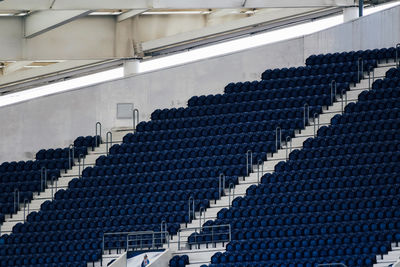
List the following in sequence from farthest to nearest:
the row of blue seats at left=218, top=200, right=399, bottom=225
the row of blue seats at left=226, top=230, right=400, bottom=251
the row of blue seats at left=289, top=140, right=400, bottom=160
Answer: the row of blue seats at left=289, top=140, right=400, bottom=160
the row of blue seats at left=218, top=200, right=399, bottom=225
the row of blue seats at left=226, top=230, right=400, bottom=251

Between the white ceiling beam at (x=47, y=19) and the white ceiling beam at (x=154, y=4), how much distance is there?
1.21m

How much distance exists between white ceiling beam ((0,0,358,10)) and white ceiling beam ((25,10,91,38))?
1207 millimetres

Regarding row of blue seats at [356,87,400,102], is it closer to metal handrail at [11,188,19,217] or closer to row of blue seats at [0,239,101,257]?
row of blue seats at [0,239,101,257]

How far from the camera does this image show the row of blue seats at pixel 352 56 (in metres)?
36.4

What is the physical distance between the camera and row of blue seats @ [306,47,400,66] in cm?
3644

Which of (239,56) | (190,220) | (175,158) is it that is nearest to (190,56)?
(239,56)

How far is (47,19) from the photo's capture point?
36188mm

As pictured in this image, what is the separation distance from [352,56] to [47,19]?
8.55 metres

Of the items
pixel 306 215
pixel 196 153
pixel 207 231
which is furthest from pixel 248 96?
pixel 306 215

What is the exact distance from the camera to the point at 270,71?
37.4 meters

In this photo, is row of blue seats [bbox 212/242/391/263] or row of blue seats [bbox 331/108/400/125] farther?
row of blue seats [bbox 331/108/400/125]

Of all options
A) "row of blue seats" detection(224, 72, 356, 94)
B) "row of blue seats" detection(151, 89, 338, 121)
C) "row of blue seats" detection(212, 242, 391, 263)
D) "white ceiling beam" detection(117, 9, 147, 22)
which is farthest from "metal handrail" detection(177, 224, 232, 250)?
"white ceiling beam" detection(117, 9, 147, 22)

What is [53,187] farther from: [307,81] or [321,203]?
[321,203]

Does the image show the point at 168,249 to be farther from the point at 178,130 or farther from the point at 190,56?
the point at 190,56
